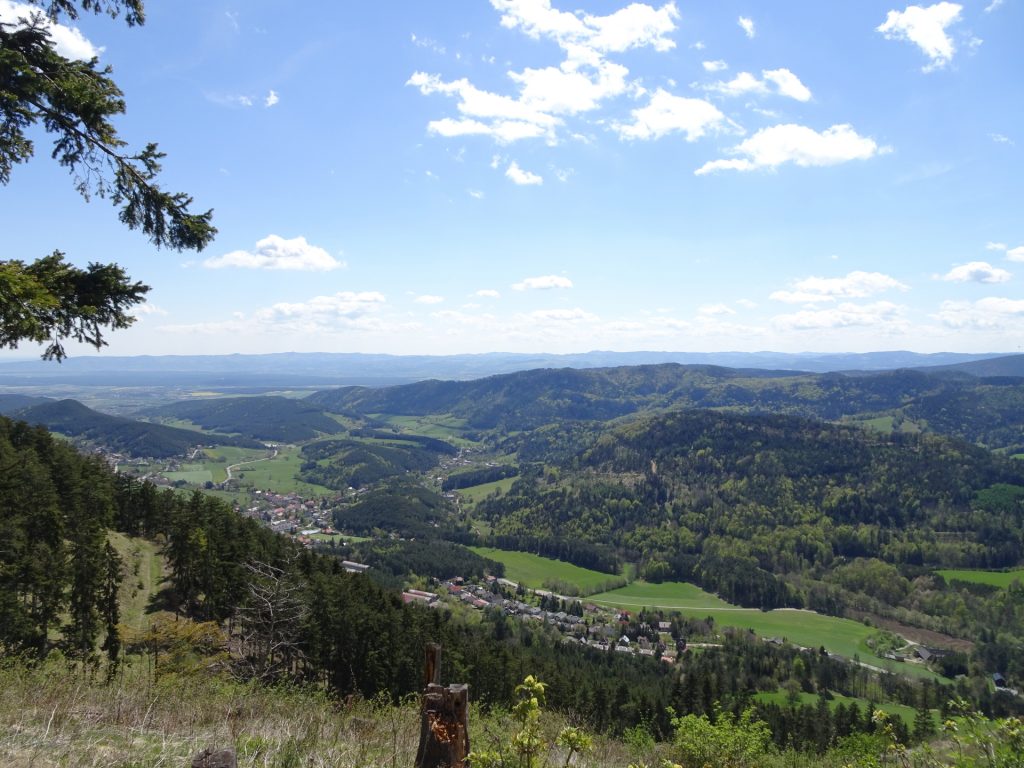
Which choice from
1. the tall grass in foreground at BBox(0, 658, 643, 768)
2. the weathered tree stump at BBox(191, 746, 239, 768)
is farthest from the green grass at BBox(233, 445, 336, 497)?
the weathered tree stump at BBox(191, 746, 239, 768)

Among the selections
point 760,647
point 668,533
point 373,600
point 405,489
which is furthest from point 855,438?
point 373,600

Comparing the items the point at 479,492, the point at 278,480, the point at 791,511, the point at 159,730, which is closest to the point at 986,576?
the point at 791,511

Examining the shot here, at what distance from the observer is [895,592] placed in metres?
110

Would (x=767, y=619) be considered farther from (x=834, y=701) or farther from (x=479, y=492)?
(x=479, y=492)

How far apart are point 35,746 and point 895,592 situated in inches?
5530

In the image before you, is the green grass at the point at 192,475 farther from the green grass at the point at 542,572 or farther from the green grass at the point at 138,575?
the green grass at the point at 138,575

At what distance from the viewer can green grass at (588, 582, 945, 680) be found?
83.5 m

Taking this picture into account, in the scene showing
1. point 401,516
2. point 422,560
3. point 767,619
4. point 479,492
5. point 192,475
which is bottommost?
point 767,619

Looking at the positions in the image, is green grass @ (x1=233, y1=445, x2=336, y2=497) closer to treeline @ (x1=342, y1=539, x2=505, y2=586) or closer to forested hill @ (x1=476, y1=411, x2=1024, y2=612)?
forested hill @ (x1=476, y1=411, x2=1024, y2=612)

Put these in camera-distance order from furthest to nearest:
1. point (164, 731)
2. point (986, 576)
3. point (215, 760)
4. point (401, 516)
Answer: point (401, 516)
point (986, 576)
point (164, 731)
point (215, 760)

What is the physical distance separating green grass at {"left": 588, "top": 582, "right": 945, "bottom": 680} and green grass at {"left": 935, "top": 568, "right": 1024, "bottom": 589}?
35.3 metres

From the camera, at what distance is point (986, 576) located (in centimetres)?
11469

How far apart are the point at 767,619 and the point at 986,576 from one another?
57.9m

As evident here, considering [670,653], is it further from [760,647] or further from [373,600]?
[373,600]
